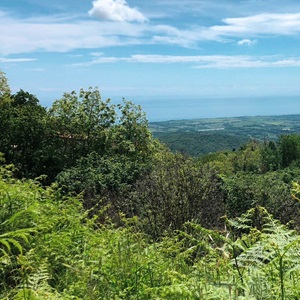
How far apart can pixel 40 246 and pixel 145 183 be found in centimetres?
706

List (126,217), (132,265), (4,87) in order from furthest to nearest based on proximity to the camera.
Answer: (4,87) → (126,217) → (132,265)

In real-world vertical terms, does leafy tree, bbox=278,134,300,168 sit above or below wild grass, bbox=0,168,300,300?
below

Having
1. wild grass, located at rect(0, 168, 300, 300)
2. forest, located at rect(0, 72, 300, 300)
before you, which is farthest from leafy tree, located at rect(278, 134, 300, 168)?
wild grass, located at rect(0, 168, 300, 300)

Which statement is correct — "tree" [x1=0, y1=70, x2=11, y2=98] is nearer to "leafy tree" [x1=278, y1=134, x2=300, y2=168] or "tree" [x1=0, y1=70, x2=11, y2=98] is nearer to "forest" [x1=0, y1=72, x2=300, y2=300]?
"forest" [x1=0, y1=72, x2=300, y2=300]

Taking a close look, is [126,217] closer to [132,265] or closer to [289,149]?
[132,265]

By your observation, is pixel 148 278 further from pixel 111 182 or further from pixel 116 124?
pixel 116 124

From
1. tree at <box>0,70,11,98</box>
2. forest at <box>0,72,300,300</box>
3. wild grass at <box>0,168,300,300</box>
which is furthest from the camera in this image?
tree at <box>0,70,11,98</box>

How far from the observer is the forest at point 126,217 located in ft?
6.64

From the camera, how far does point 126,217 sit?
9.85 meters

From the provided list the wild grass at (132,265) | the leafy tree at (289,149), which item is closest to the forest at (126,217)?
the wild grass at (132,265)

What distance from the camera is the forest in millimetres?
2025

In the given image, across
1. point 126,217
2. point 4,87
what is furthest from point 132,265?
point 4,87

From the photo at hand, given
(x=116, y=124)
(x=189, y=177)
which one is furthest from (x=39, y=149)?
(x=189, y=177)

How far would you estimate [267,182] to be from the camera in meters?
10.6
